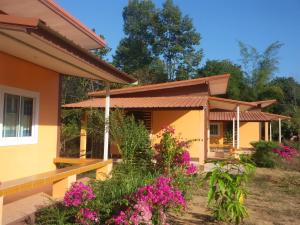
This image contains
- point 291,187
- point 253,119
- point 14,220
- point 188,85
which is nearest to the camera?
point 14,220

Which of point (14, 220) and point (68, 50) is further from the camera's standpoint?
point (68, 50)

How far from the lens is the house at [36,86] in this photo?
6307mm

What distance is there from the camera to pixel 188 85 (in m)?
18.3

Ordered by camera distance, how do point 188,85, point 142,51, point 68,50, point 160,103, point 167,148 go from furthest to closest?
point 142,51 → point 188,85 → point 160,103 → point 167,148 → point 68,50

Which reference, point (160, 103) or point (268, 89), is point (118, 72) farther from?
point (268, 89)

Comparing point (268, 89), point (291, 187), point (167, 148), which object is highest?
point (268, 89)

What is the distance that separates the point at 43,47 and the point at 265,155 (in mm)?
14696

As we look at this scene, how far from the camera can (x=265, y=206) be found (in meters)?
8.58

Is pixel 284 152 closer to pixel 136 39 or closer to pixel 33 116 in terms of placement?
pixel 33 116

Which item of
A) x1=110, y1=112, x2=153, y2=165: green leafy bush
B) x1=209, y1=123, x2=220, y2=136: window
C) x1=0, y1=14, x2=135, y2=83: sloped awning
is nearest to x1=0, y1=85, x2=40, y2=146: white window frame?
x1=0, y1=14, x2=135, y2=83: sloped awning

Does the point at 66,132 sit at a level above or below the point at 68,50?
below

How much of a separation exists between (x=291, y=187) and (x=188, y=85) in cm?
815

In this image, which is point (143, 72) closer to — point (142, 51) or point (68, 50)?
point (142, 51)

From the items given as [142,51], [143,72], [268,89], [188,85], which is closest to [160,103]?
[188,85]
